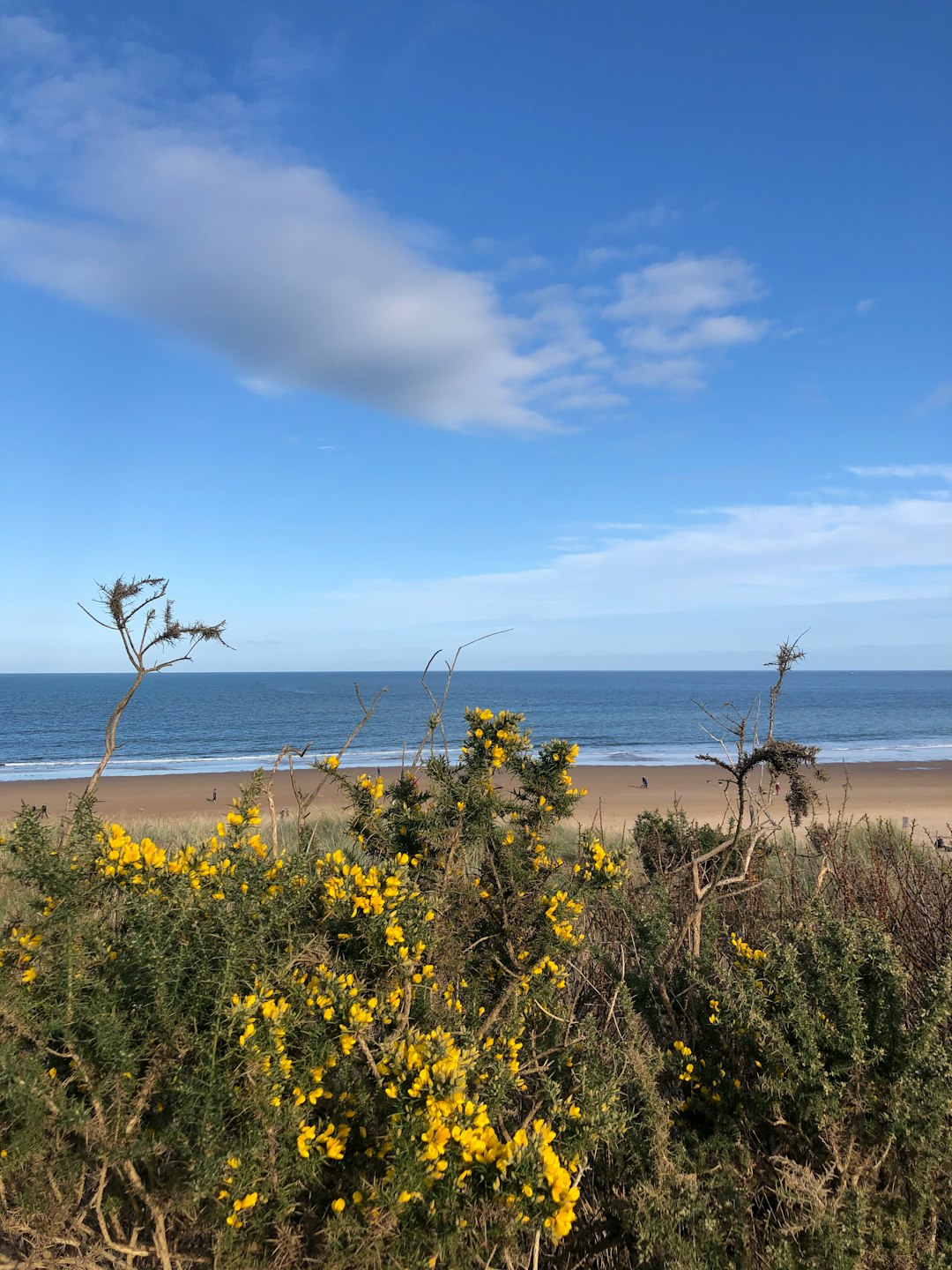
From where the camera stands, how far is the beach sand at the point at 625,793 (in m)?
22.0

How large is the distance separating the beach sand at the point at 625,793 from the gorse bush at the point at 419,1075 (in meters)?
15.6

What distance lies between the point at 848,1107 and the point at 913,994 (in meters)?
1.25

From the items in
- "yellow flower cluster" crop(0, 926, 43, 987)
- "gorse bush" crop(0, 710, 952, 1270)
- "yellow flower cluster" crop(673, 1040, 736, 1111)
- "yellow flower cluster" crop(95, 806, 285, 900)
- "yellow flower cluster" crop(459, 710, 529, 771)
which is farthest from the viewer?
"yellow flower cluster" crop(459, 710, 529, 771)

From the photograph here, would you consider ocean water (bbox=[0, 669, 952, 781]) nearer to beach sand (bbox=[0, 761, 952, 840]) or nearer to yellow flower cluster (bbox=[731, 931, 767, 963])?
beach sand (bbox=[0, 761, 952, 840])

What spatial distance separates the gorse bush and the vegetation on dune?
0.03 feet

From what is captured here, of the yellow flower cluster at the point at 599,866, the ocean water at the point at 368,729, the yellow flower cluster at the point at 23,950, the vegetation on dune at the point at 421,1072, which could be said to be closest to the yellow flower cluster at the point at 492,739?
the vegetation on dune at the point at 421,1072

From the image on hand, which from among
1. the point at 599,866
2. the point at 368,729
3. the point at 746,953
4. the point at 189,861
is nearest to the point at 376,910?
the point at 189,861

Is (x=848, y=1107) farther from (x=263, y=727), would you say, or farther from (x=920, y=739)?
(x=263, y=727)

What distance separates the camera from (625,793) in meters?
28.0

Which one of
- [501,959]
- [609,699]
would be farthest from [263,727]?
[501,959]

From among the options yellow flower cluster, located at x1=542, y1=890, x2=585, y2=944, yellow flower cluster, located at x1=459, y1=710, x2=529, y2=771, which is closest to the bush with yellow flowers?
yellow flower cluster, located at x1=542, y1=890, x2=585, y2=944

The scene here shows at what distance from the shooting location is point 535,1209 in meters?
1.90

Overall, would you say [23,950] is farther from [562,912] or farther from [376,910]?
[562,912]

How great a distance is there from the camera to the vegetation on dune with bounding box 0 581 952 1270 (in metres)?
1.96
